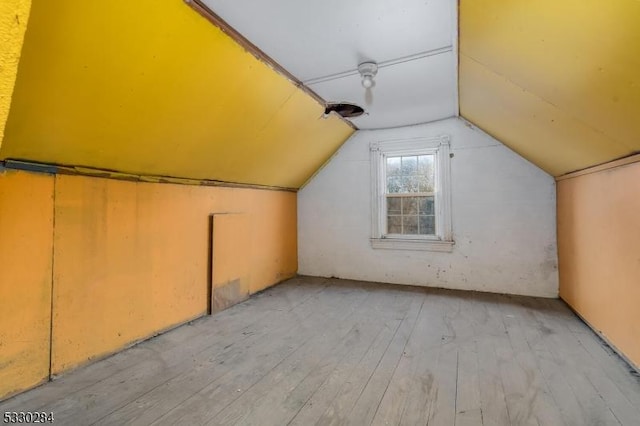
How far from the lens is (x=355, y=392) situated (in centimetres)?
185

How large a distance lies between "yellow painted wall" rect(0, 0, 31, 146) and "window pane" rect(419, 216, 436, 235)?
160 inches

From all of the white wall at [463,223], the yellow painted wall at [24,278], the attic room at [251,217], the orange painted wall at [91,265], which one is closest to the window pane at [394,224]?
the white wall at [463,223]

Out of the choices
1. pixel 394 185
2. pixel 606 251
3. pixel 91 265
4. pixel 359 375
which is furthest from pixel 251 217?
pixel 606 251

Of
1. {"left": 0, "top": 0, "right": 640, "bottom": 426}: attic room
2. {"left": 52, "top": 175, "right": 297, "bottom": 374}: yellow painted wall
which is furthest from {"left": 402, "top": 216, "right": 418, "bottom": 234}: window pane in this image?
{"left": 52, "top": 175, "right": 297, "bottom": 374}: yellow painted wall

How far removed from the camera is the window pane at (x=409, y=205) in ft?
14.0

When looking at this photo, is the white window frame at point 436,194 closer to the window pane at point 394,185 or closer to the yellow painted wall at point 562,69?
the window pane at point 394,185

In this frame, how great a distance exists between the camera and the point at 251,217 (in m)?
3.85

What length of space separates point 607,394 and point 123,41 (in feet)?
10.4

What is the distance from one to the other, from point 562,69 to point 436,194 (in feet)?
8.43

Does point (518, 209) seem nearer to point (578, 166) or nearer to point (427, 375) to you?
point (578, 166)

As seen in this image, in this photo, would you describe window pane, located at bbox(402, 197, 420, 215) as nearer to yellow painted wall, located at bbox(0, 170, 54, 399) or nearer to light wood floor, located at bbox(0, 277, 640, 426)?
light wood floor, located at bbox(0, 277, 640, 426)

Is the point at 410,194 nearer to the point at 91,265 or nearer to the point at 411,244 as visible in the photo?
the point at 411,244

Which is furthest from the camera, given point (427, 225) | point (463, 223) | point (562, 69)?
point (427, 225)

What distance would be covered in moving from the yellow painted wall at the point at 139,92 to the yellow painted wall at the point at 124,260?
0.23 m
